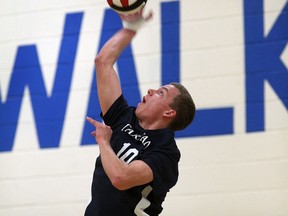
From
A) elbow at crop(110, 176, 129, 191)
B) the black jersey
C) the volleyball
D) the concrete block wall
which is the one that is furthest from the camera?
the concrete block wall

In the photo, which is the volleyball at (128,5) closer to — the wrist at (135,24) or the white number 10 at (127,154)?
the wrist at (135,24)

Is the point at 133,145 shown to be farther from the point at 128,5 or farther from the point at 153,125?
the point at 128,5

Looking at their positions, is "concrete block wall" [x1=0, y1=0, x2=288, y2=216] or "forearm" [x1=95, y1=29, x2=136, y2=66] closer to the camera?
"forearm" [x1=95, y1=29, x2=136, y2=66]

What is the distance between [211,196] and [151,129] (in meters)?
1.45

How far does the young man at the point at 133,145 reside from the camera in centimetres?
196

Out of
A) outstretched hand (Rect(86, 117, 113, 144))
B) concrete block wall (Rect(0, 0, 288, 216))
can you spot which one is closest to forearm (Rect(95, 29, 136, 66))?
outstretched hand (Rect(86, 117, 113, 144))

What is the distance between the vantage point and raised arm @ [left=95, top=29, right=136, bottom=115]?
2252 mm

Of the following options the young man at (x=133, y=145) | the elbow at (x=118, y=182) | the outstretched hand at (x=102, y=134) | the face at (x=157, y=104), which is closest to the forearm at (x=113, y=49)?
the young man at (x=133, y=145)

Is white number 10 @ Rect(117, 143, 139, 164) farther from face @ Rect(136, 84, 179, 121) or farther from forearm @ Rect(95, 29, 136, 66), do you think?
forearm @ Rect(95, 29, 136, 66)

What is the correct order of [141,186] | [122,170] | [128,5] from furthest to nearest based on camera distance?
[128,5] → [141,186] → [122,170]

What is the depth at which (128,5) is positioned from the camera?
2.21 m

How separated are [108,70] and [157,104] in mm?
296

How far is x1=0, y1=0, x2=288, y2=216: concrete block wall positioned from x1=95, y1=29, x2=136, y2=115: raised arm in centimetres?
141

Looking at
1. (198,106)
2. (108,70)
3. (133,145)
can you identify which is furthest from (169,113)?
(198,106)
